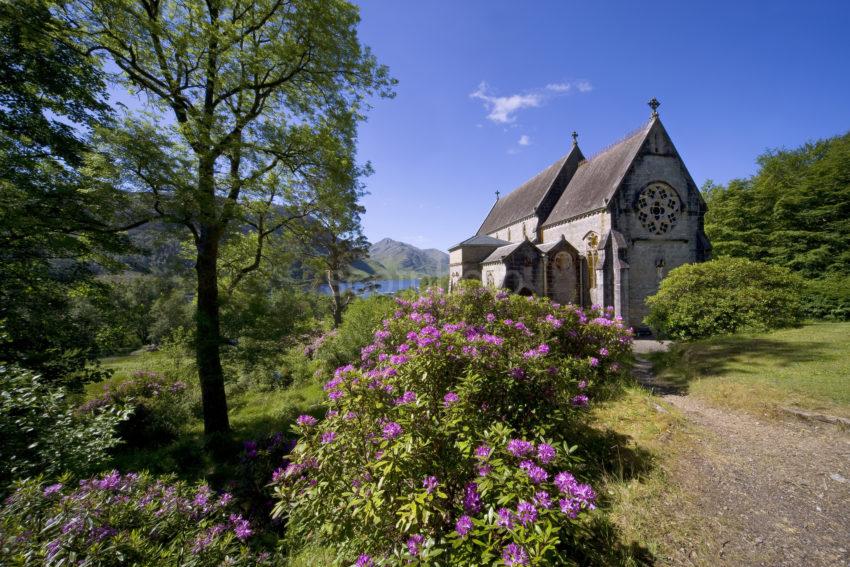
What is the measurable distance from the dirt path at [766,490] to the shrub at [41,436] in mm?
6314

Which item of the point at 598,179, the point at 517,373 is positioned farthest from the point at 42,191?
the point at 598,179

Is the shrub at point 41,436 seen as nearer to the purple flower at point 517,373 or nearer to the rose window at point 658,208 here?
the purple flower at point 517,373

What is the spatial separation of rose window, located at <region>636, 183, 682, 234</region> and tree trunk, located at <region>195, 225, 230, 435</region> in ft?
69.0

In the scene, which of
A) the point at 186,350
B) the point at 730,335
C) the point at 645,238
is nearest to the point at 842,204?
the point at 645,238

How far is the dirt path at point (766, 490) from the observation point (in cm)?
310

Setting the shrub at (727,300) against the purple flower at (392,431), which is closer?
the purple flower at (392,431)

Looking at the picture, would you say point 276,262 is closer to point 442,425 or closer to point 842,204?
point 442,425

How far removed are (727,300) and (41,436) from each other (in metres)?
17.7

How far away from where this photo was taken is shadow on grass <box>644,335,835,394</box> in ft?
26.7

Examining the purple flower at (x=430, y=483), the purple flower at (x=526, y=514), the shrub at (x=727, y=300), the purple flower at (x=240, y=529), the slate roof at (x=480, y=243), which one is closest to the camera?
the purple flower at (x=526, y=514)

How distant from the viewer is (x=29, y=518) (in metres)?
2.11

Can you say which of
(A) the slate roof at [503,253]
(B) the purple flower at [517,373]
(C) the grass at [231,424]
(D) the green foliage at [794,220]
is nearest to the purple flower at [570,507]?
(B) the purple flower at [517,373]

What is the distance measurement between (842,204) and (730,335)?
20088 millimetres

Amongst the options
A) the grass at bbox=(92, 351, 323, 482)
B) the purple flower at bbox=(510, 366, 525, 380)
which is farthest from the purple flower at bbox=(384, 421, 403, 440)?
the grass at bbox=(92, 351, 323, 482)
